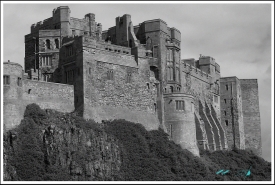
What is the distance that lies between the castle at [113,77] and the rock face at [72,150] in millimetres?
2945

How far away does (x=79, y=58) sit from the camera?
308ft

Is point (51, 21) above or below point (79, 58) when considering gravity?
above

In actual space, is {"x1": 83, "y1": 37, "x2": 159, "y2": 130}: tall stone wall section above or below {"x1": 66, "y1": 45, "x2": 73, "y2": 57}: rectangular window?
below

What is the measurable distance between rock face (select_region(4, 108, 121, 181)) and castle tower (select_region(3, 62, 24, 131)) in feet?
5.97

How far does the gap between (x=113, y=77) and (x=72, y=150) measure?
51.3ft

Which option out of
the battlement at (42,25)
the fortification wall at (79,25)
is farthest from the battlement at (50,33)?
the battlement at (42,25)

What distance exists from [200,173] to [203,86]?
30408 mm

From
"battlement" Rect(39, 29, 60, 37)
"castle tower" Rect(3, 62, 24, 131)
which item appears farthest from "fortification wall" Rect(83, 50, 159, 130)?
"battlement" Rect(39, 29, 60, 37)

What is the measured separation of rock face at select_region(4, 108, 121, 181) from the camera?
3233 inches

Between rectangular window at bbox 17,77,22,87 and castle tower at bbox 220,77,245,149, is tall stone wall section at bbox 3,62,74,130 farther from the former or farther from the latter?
castle tower at bbox 220,77,245,149

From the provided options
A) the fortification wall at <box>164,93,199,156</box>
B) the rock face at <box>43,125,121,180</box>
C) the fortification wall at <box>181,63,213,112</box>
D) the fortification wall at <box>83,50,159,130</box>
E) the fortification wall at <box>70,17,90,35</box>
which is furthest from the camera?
the fortification wall at <box>181,63,213,112</box>

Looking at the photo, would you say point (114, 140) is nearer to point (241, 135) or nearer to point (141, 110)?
point (141, 110)

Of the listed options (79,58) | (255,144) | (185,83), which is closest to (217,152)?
(185,83)

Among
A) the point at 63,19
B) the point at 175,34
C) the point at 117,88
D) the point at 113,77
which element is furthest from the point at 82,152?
the point at 175,34
